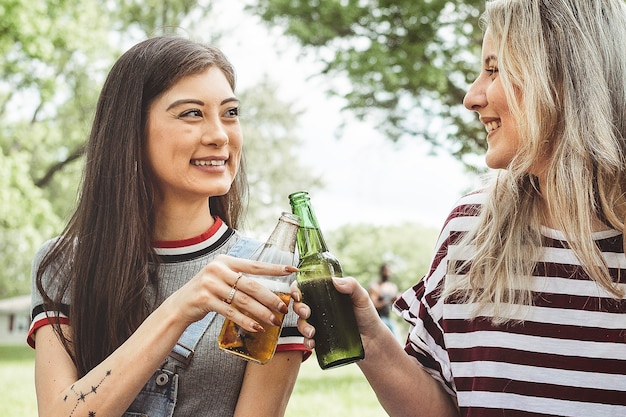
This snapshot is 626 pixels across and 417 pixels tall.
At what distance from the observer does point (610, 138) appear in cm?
195

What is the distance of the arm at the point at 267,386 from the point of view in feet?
6.41

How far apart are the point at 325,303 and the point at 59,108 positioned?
21.4m

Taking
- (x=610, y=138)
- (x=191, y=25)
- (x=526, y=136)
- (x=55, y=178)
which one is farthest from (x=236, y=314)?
(x=55, y=178)

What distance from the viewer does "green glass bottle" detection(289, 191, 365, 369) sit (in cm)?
182

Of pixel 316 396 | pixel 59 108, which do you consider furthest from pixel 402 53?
pixel 59 108

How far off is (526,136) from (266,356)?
0.88 m

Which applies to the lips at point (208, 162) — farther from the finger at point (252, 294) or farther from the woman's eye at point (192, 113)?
the finger at point (252, 294)

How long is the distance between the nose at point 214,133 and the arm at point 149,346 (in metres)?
0.51

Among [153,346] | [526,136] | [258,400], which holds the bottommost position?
[258,400]

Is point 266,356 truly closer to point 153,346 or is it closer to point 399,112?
point 153,346

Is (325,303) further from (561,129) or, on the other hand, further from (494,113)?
(561,129)

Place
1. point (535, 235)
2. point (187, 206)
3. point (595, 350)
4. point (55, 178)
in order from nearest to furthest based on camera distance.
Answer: point (595, 350)
point (535, 235)
point (187, 206)
point (55, 178)

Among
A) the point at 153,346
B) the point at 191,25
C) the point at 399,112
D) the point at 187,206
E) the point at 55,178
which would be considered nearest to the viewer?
the point at 153,346

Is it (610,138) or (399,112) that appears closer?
(610,138)
